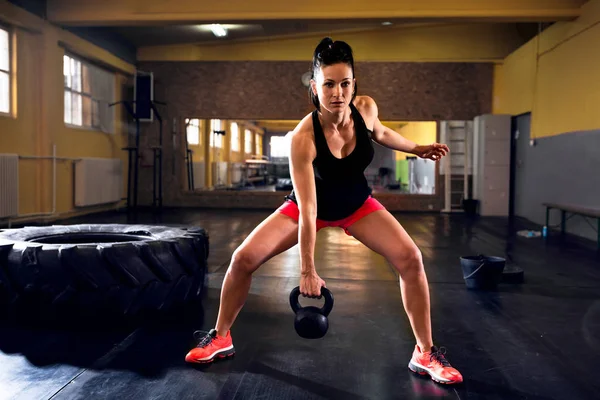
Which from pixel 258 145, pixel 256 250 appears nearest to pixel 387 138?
pixel 256 250

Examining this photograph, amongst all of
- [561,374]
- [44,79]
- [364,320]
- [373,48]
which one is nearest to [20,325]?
[364,320]

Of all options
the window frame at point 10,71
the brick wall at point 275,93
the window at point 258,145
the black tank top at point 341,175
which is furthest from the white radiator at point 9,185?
the window at point 258,145

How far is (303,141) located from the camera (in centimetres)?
184

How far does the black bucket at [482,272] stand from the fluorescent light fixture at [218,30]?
6600 millimetres

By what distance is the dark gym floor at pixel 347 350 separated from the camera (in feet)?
5.89

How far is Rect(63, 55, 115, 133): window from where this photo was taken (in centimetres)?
784

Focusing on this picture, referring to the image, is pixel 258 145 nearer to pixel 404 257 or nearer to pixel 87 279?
pixel 87 279

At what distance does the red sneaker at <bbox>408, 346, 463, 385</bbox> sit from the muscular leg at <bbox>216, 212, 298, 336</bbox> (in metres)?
0.63

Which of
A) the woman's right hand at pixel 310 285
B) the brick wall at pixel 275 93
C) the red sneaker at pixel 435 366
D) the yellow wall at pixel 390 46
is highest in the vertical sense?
the yellow wall at pixel 390 46

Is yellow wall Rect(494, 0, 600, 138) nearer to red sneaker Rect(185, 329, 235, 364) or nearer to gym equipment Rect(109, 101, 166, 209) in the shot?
red sneaker Rect(185, 329, 235, 364)

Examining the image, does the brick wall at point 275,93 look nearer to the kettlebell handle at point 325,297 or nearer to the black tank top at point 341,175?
the black tank top at point 341,175

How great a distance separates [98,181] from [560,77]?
22.6 feet

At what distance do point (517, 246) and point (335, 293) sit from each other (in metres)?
2.85

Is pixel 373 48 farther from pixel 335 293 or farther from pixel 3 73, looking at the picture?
pixel 335 293
